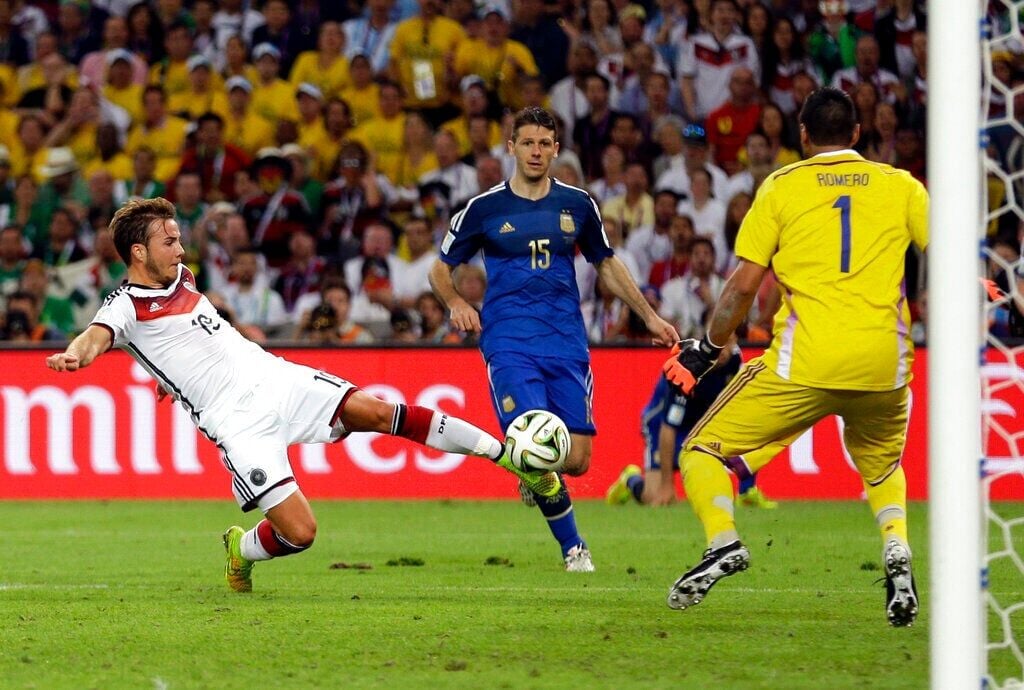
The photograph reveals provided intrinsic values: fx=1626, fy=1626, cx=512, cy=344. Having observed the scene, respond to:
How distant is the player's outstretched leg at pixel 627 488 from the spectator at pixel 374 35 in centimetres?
600

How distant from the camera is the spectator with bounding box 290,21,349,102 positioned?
1731cm

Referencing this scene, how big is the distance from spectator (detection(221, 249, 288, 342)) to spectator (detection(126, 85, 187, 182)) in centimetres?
231

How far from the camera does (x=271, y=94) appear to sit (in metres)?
17.3

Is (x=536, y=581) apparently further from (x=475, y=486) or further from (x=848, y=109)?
(x=475, y=486)

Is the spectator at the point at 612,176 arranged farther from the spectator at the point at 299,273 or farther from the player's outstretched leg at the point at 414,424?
the player's outstretched leg at the point at 414,424

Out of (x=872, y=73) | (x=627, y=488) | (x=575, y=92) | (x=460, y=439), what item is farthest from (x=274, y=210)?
(x=460, y=439)

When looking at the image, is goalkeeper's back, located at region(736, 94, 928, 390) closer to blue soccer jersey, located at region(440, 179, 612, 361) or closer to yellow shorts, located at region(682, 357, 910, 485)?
yellow shorts, located at region(682, 357, 910, 485)

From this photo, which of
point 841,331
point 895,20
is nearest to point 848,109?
point 841,331

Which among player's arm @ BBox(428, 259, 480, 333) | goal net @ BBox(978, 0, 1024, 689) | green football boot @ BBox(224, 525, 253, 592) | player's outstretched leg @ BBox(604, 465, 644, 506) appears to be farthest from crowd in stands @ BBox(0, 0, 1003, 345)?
green football boot @ BBox(224, 525, 253, 592)

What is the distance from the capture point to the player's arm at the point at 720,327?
6398 mm

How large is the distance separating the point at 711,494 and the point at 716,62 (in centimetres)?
1045

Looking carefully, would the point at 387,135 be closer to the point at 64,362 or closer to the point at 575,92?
the point at 575,92

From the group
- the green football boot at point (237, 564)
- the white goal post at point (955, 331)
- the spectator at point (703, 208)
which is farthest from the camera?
the spectator at point (703, 208)

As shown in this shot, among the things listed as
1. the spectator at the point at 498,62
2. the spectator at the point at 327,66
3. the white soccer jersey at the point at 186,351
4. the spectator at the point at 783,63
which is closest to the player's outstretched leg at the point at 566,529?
the white soccer jersey at the point at 186,351
